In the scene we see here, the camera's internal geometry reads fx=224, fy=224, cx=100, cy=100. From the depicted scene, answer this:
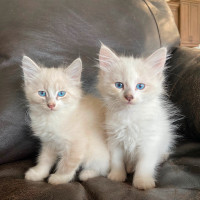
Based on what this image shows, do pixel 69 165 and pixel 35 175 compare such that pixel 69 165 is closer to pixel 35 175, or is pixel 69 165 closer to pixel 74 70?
pixel 35 175

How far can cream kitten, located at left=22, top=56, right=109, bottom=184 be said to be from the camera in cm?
105

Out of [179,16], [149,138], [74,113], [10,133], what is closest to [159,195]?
[149,138]

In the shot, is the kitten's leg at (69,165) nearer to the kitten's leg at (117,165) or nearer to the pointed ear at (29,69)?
the kitten's leg at (117,165)

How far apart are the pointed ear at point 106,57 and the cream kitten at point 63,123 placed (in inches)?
4.9

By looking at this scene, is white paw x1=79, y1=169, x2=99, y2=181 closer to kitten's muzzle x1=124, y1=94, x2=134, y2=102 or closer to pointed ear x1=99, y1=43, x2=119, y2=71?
kitten's muzzle x1=124, y1=94, x2=134, y2=102

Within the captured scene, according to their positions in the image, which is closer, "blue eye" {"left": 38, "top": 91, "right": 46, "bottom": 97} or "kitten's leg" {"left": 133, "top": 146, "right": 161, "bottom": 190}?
"kitten's leg" {"left": 133, "top": 146, "right": 161, "bottom": 190}

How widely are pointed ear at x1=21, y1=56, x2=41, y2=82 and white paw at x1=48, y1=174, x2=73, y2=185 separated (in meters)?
0.50

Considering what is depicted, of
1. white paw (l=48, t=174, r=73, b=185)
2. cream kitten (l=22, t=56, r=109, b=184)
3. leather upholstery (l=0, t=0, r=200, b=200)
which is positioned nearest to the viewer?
leather upholstery (l=0, t=0, r=200, b=200)

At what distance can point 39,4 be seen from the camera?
129 centimetres

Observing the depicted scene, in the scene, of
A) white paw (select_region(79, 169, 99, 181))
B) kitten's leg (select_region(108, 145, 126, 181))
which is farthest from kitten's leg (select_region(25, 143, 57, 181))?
kitten's leg (select_region(108, 145, 126, 181))

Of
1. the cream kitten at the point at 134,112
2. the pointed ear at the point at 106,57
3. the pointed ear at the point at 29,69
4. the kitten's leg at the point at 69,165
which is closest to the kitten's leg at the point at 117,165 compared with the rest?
the cream kitten at the point at 134,112

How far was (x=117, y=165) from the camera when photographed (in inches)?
41.7

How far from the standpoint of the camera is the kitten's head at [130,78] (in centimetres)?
99

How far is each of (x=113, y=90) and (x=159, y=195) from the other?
471mm
